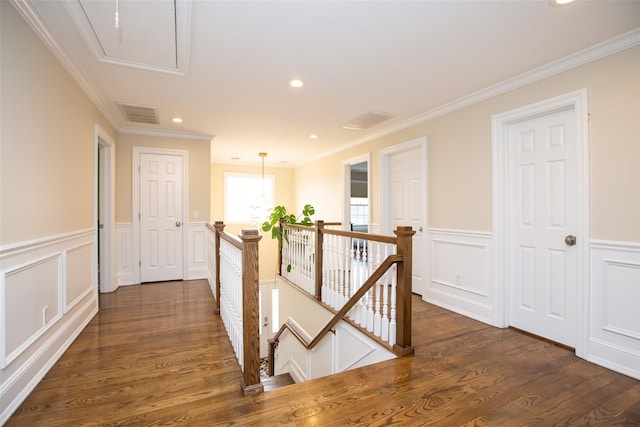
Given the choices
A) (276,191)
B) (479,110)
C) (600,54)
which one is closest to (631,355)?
(600,54)

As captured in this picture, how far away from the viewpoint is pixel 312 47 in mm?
2359

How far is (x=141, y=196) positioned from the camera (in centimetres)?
477

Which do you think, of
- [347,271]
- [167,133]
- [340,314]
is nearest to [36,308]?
[340,314]

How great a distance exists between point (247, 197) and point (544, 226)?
6476 mm

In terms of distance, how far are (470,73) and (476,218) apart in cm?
148

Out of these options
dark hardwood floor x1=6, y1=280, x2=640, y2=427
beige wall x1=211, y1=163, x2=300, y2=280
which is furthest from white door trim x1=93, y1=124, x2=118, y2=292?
beige wall x1=211, y1=163, x2=300, y2=280

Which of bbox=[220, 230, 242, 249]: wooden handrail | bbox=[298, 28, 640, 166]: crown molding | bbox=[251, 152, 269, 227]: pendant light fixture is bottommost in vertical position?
bbox=[220, 230, 242, 249]: wooden handrail

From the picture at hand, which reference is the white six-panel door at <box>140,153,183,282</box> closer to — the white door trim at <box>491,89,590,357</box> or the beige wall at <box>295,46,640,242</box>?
the beige wall at <box>295,46,640,242</box>

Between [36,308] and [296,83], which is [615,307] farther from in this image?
[36,308]

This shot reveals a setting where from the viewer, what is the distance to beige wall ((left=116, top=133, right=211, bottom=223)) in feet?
15.3

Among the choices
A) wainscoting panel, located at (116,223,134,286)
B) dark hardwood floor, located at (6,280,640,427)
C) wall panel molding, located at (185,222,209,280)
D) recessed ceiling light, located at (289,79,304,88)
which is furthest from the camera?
wall panel molding, located at (185,222,209,280)

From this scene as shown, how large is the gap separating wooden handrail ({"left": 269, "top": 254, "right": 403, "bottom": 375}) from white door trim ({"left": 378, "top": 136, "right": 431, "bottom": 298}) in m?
1.48

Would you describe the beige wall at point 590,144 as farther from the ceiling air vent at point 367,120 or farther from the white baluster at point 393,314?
the white baluster at point 393,314

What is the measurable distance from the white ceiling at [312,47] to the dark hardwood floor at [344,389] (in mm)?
2415
